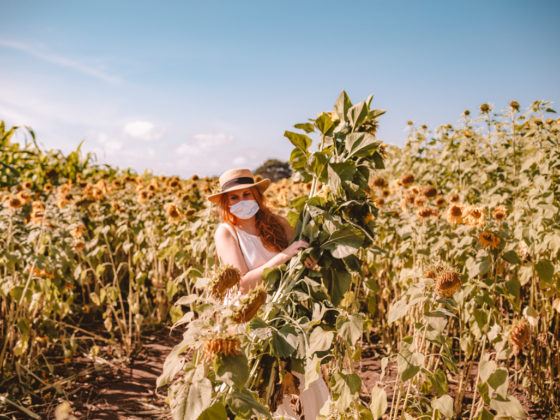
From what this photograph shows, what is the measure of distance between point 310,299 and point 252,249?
2.14ft

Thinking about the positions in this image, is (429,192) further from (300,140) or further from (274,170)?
(274,170)

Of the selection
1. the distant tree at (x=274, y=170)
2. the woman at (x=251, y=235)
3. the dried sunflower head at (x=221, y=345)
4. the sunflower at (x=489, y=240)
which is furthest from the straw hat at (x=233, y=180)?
the distant tree at (x=274, y=170)

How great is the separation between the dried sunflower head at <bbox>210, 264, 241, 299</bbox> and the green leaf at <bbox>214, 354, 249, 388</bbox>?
24 cm

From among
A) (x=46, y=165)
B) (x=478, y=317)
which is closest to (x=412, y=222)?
(x=478, y=317)

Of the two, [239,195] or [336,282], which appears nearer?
[336,282]

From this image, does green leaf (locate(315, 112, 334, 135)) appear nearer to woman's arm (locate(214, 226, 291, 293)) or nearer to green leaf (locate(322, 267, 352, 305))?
green leaf (locate(322, 267, 352, 305))

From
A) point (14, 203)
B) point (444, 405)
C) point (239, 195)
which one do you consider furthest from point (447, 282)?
point (14, 203)

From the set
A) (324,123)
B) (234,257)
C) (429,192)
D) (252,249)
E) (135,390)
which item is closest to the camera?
(324,123)

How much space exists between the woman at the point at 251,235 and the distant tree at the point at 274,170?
1038 cm

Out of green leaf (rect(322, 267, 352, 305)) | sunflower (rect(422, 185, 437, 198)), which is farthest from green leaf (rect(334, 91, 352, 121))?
sunflower (rect(422, 185, 437, 198))

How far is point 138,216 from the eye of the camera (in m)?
3.88

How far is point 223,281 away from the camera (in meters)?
1.28

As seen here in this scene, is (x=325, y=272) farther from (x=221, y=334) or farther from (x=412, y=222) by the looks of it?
(x=412, y=222)

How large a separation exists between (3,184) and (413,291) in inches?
226
